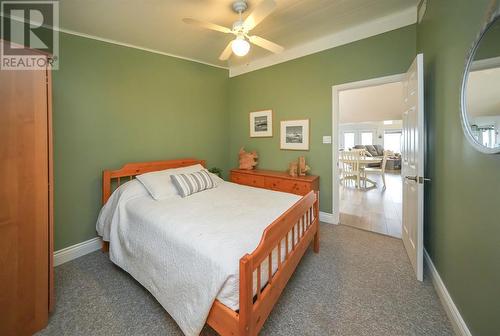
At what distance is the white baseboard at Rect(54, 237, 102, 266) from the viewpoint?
2216mm

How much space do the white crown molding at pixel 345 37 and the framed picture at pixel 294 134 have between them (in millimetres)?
1049

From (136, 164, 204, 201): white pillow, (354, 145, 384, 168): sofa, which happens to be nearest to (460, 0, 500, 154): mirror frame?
(136, 164, 204, 201): white pillow

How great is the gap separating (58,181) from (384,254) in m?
3.73

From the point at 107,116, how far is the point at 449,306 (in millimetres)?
3786

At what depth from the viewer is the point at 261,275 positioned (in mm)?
1278

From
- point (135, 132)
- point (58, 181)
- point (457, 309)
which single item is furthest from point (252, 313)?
point (135, 132)

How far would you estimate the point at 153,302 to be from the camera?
1673mm

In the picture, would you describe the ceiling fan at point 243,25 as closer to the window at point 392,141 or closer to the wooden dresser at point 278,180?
the wooden dresser at point 278,180

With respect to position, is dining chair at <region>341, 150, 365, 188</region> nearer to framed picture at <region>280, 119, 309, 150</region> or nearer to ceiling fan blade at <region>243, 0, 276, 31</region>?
framed picture at <region>280, 119, 309, 150</region>

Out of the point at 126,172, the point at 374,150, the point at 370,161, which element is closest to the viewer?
the point at 126,172

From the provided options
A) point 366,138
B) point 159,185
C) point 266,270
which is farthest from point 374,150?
point 266,270

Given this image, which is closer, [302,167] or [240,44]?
[240,44]

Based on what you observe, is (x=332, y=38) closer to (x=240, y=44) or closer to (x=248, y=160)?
(x=240, y=44)

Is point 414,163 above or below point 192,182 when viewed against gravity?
above
